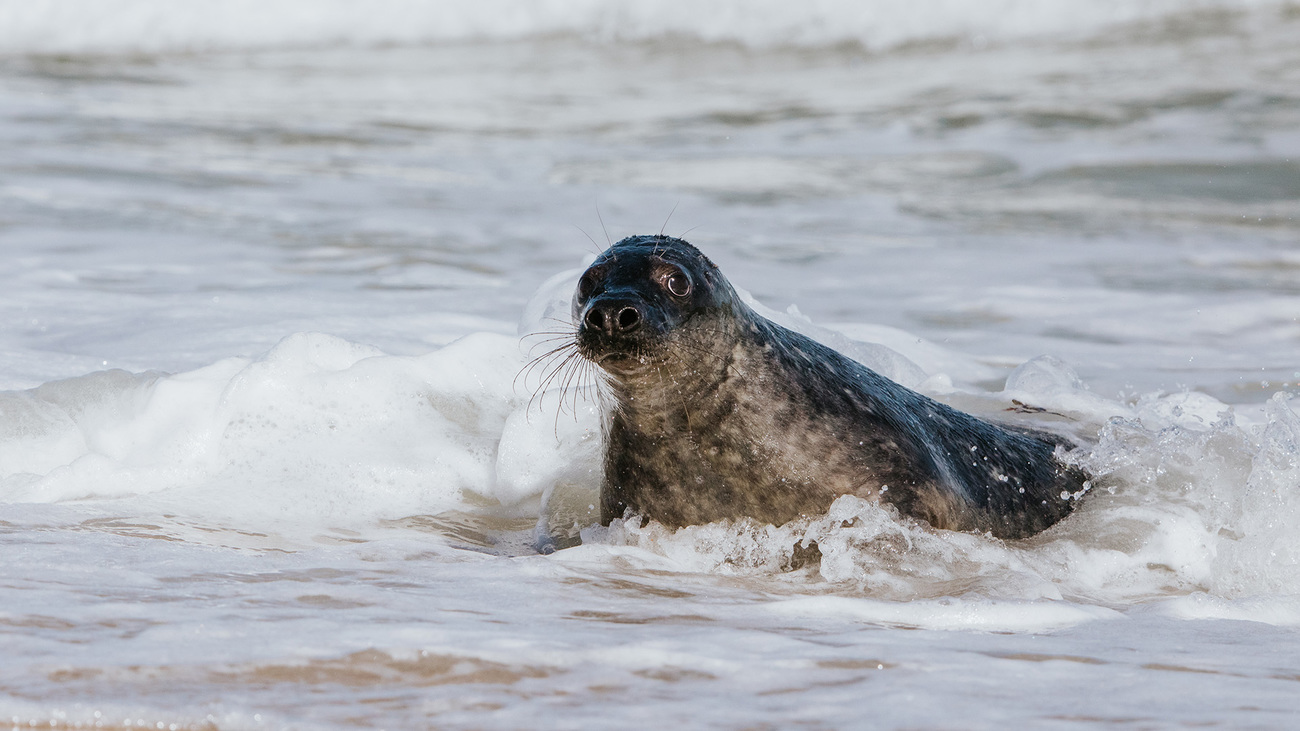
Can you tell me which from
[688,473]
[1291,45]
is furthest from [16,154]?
[1291,45]

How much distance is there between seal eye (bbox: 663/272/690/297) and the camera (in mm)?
3297

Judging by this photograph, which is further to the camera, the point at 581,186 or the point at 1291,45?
the point at 1291,45

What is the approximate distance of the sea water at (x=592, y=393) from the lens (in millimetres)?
2199

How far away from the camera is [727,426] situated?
3.39m

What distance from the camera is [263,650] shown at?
219cm

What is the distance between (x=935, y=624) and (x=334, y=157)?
9641mm

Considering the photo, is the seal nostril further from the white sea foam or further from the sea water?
the white sea foam

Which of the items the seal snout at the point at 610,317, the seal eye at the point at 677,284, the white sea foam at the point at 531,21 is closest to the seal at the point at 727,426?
the seal eye at the point at 677,284

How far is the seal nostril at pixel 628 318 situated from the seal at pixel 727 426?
0.30 ft

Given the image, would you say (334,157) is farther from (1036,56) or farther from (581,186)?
(1036,56)

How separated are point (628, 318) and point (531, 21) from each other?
16601 mm

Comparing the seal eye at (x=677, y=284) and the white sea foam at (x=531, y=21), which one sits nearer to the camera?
the seal eye at (x=677, y=284)

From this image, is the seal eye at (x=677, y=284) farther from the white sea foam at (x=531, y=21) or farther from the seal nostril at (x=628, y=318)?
the white sea foam at (x=531, y=21)

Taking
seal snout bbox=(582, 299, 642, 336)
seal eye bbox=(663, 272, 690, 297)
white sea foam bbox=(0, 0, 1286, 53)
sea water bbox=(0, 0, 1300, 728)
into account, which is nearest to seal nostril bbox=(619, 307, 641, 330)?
seal snout bbox=(582, 299, 642, 336)
